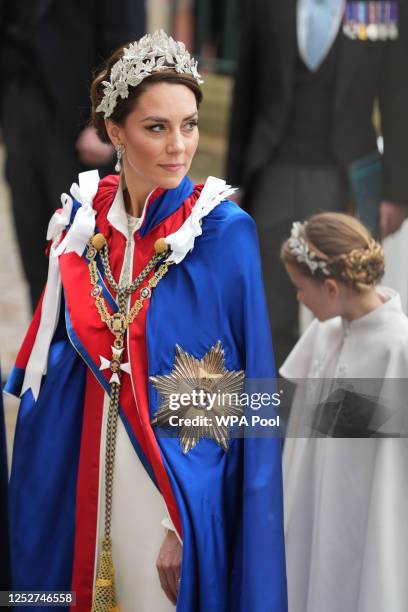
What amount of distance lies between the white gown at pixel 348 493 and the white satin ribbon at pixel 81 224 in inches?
27.3

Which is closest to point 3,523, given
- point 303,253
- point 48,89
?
point 303,253

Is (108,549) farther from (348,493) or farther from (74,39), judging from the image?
(74,39)

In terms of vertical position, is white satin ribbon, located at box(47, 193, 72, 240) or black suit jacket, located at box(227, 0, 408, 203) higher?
black suit jacket, located at box(227, 0, 408, 203)

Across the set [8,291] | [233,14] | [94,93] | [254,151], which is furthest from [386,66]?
[233,14]

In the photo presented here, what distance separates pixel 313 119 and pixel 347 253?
1.34 metres

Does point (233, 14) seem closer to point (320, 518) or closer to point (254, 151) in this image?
point (254, 151)

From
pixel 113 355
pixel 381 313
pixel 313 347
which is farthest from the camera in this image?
pixel 313 347

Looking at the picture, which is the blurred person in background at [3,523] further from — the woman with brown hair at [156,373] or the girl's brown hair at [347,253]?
the girl's brown hair at [347,253]

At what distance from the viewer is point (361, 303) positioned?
9.75ft

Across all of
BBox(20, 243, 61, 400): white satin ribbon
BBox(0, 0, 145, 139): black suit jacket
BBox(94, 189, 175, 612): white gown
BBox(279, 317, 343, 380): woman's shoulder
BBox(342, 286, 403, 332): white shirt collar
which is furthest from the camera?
BBox(0, 0, 145, 139): black suit jacket

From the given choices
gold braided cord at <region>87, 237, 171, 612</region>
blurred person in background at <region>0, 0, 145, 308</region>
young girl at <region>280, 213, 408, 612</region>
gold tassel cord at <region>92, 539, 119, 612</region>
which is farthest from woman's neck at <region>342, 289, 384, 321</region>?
blurred person in background at <region>0, 0, 145, 308</region>

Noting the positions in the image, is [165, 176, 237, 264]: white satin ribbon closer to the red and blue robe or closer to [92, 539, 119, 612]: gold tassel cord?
the red and blue robe

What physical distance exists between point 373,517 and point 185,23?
6.38 m

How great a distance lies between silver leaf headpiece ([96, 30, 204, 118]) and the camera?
8.40 feet
